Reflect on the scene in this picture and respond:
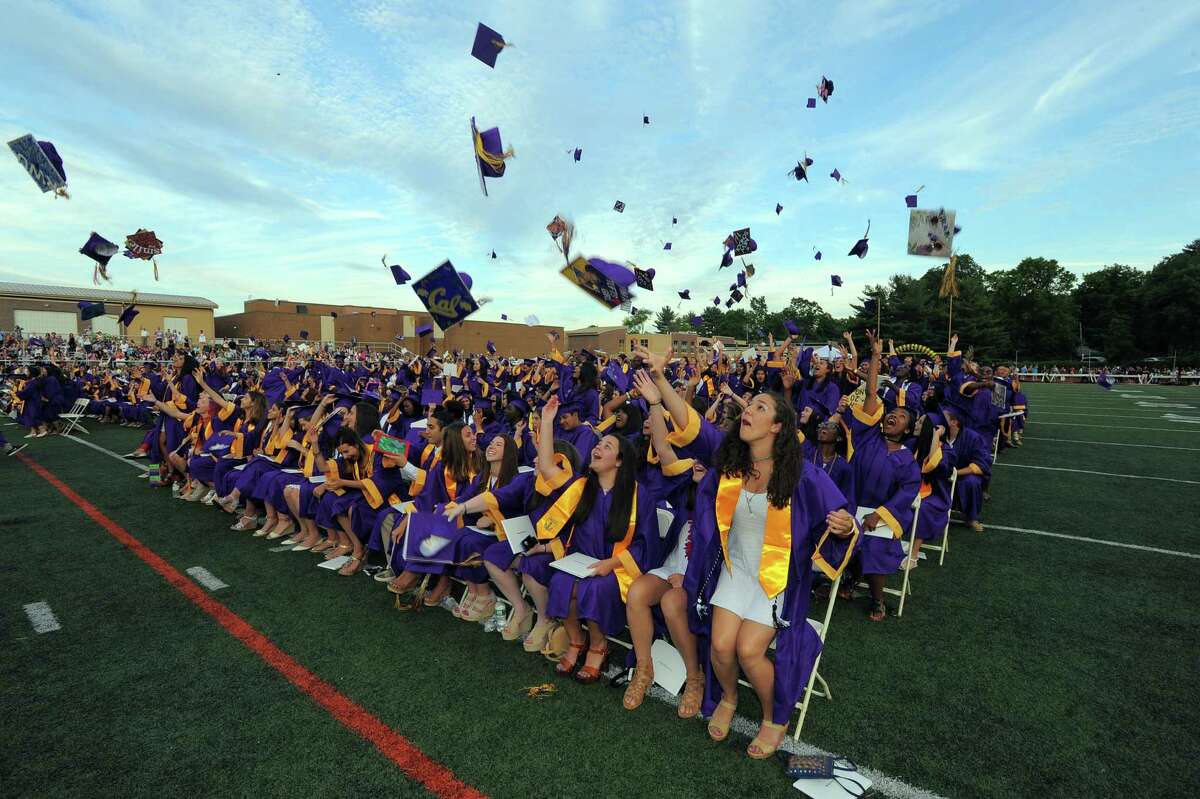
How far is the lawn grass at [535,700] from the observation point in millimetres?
2570

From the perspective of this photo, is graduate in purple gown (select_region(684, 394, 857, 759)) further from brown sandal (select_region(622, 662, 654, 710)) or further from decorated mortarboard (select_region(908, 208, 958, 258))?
decorated mortarboard (select_region(908, 208, 958, 258))

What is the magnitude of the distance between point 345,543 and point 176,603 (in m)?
1.35

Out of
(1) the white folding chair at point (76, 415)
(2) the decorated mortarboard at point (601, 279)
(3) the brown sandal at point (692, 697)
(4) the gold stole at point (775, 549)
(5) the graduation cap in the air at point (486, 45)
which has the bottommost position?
(3) the brown sandal at point (692, 697)

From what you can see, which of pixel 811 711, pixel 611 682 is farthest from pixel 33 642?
pixel 811 711

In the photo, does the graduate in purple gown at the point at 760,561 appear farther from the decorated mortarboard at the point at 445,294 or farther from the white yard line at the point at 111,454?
the white yard line at the point at 111,454

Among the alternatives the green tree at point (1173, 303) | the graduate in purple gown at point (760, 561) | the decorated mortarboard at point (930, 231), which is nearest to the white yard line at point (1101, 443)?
the decorated mortarboard at point (930, 231)

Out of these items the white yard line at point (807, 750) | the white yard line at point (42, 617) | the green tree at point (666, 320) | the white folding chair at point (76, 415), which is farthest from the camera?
the green tree at point (666, 320)

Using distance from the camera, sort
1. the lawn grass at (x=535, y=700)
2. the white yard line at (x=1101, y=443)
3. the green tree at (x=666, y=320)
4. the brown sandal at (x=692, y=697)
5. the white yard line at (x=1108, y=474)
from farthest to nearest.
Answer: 1. the green tree at (x=666, y=320)
2. the white yard line at (x=1101, y=443)
3. the white yard line at (x=1108, y=474)
4. the brown sandal at (x=692, y=697)
5. the lawn grass at (x=535, y=700)

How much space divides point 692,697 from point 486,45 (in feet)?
27.2

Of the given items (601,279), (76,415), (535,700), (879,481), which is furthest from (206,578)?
(76,415)

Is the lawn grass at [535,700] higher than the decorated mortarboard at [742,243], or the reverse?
the decorated mortarboard at [742,243]

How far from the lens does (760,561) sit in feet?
9.29

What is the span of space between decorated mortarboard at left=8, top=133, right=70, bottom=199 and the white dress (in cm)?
1089

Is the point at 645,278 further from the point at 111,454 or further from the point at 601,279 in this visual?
the point at 111,454
